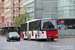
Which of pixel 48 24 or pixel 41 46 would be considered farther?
pixel 48 24

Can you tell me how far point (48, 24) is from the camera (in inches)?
1128

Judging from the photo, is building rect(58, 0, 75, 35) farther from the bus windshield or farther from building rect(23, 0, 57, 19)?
the bus windshield

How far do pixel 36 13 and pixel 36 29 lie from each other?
34.8 m

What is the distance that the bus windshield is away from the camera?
2868 cm


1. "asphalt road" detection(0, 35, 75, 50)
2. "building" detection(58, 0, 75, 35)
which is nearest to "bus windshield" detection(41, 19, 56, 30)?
"asphalt road" detection(0, 35, 75, 50)

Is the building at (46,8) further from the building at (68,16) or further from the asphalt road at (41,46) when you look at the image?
the asphalt road at (41,46)

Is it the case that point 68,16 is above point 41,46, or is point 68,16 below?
above

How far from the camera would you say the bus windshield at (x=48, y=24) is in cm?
2868

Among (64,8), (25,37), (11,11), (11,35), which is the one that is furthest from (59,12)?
(11,11)

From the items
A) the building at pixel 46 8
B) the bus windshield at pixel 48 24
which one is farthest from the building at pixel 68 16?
the bus windshield at pixel 48 24

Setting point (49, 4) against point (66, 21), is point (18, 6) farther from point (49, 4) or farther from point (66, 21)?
point (66, 21)

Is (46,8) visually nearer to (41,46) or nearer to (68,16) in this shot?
(68,16)

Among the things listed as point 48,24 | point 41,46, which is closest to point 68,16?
point 48,24

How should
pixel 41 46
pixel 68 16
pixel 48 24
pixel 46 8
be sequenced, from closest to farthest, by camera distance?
pixel 41 46 → pixel 48 24 → pixel 68 16 → pixel 46 8
